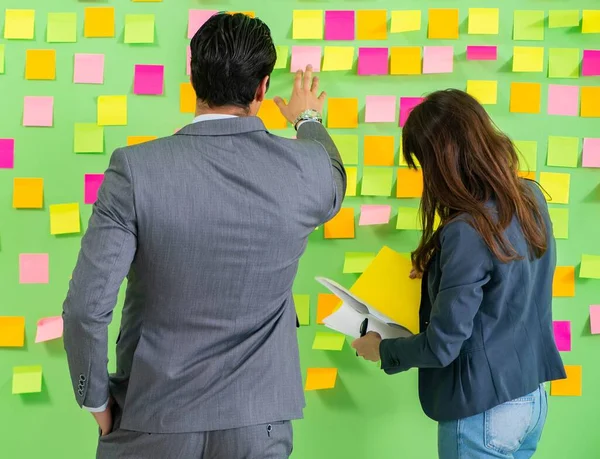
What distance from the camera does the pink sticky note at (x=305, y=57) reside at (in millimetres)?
1814

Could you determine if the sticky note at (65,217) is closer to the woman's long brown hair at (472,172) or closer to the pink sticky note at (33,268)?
the pink sticky note at (33,268)

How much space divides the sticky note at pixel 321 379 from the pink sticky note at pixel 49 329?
0.67 meters

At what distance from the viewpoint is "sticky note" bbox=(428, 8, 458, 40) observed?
Answer: 1.80 metres

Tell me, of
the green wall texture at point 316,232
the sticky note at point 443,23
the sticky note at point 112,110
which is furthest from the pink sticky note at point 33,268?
the sticky note at point 443,23

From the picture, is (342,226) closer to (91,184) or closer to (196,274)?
(91,184)

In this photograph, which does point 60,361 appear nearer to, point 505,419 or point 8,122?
point 8,122

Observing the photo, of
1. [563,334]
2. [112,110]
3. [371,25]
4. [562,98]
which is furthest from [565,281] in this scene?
[112,110]

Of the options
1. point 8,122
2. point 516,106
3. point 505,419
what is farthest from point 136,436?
point 516,106

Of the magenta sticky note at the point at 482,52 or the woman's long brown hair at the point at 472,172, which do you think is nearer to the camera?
the woman's long brown hair at the point at 472,172

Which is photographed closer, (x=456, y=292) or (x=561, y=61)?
(x=456, y=292)

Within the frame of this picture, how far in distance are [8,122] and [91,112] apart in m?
0.22

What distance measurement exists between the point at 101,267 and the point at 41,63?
0.96 m

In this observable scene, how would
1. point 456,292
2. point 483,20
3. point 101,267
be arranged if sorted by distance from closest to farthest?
point 101,267 → point 456,292 → point 483,20

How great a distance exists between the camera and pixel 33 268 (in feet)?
6.07
